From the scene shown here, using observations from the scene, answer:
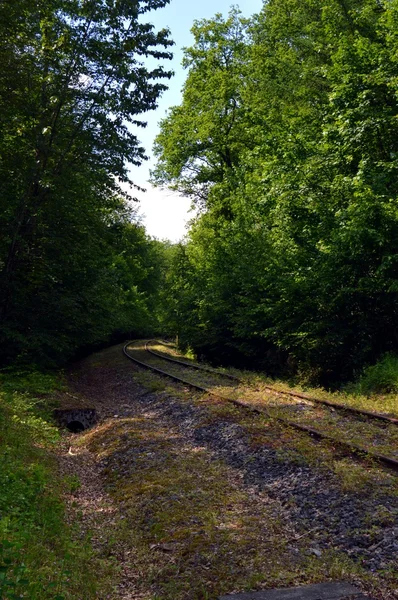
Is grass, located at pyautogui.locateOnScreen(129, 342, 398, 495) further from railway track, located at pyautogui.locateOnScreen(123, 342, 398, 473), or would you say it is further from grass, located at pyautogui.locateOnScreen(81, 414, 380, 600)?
grass, located at pyautogui.locateOnScreen(81, 414, 380, 600)

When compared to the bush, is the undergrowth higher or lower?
lower

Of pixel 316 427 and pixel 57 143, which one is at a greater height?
pixel 57 143

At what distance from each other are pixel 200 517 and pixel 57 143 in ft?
41.3

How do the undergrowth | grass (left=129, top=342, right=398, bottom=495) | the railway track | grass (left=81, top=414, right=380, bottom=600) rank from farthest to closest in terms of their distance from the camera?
the railway track < grass (left=129, top=342, right=398, bottom=495) < grass (left=81, top=414, right=380, bottom=600) < the undergrowth

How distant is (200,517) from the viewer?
18.9 feet

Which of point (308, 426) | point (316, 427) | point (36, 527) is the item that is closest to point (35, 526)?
point (36, 527)

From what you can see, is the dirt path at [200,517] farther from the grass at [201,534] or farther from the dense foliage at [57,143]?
the dense foliage at [57,143]

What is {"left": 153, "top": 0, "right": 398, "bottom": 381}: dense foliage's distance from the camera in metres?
14.1

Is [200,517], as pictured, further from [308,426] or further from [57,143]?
[57,143]

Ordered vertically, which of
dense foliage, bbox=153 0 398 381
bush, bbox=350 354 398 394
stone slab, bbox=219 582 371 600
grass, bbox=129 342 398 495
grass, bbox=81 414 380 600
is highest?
dense foliage, bbox=153 0 398 381

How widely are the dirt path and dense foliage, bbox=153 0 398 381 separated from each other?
612 cm

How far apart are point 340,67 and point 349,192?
447 centimetres

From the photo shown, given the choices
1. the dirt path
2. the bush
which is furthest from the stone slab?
the bush

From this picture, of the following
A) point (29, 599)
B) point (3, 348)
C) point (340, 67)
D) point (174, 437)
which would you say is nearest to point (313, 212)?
point (340, 67)
